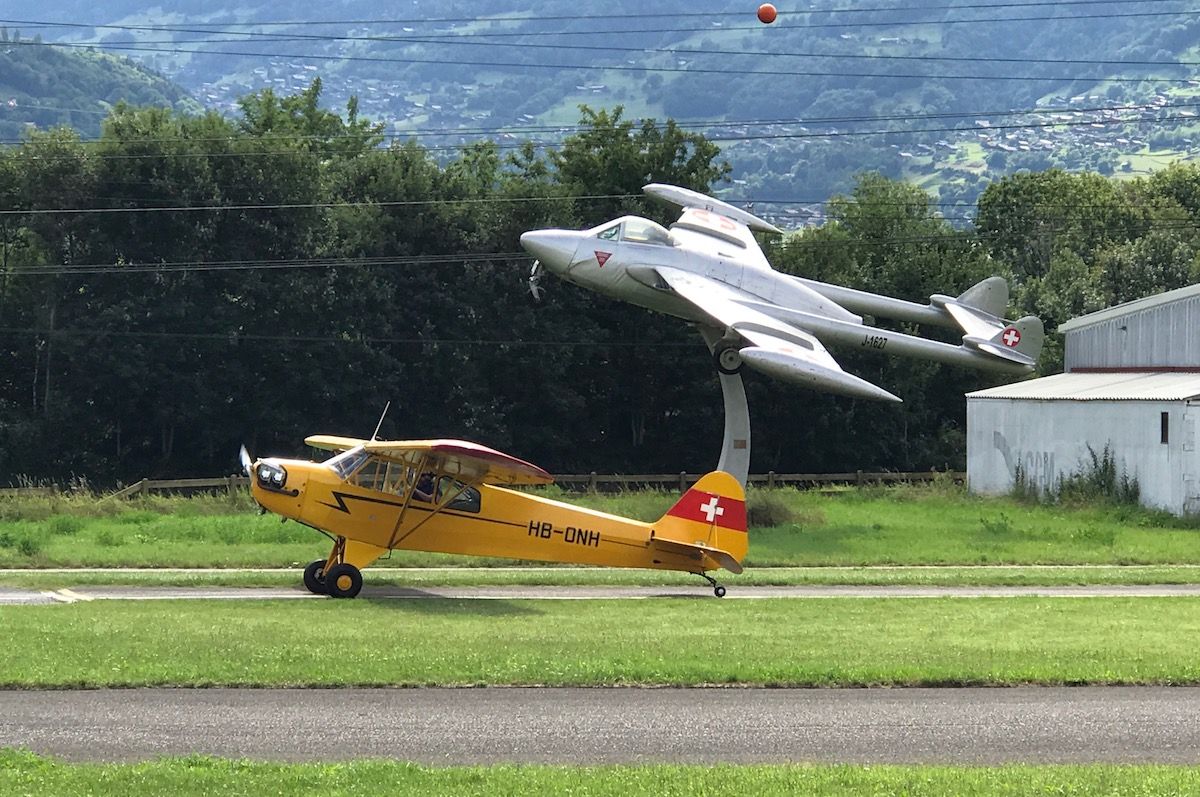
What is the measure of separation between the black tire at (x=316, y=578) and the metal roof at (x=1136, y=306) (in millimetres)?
30817

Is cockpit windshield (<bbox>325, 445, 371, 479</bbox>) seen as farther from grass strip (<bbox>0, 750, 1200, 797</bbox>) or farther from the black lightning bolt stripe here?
grass strip (<bbox>0, 750, 1200, 797</bbox>)

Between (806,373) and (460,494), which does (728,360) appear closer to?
(806,373)

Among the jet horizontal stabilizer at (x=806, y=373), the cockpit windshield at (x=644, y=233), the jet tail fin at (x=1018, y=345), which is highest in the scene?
the cockpit windshield at (x=644, y=233)

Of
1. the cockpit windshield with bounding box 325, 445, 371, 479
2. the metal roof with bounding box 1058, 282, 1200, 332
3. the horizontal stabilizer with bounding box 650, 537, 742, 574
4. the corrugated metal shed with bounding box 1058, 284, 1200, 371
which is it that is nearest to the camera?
the cockpit windshield with bounding box 325, 445, 371, 479

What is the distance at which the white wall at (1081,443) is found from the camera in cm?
3856

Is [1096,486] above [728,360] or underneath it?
underneath

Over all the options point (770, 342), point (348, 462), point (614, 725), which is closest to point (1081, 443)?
point (770, 342)

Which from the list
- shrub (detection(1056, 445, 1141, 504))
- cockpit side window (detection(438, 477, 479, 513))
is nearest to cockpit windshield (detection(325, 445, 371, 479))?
cockpit side window (detection(438, 477, 479, 513))

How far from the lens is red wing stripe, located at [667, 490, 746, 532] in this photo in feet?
77.8

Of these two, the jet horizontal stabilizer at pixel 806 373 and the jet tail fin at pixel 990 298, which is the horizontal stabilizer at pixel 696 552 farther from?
the jet tail fin at pixel 990 298

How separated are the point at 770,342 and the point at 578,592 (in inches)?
373

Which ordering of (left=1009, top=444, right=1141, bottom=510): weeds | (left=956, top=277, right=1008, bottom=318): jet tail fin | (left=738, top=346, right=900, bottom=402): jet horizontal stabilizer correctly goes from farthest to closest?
(left=1009, top=444, right=1141, bottom=510): weeds
(left=956, top=277, right=1008, bottom=318): jet tail fin
(left=738, top=346, right=900, bottom=402): jet horizontal stabilizer

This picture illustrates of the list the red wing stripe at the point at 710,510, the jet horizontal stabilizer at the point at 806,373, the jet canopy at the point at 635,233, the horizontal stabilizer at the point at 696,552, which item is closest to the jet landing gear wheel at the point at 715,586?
the horizontal stabilizer at the point at 696,552

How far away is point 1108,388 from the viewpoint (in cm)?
4375
